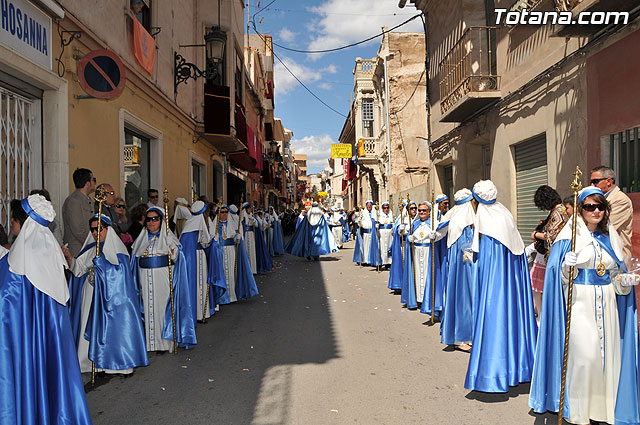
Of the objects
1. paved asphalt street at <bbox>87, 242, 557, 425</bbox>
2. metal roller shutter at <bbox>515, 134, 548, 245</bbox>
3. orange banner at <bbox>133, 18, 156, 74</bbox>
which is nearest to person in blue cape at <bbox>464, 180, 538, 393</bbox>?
paved asphalt street at <bbox>87, 242, 557, 425</bbox>

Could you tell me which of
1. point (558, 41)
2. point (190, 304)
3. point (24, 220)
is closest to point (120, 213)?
point (190, 304)

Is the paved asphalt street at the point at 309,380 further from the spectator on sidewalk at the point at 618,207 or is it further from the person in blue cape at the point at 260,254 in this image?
the person in blue cape at the point at 260,254

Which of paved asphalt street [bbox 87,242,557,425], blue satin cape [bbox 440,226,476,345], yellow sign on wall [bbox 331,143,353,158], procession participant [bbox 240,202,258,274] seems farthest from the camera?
yellow sign on wall [bbox 331,143,353,158]

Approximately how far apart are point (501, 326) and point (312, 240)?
12.6 m

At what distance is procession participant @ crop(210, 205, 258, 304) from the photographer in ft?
29.9

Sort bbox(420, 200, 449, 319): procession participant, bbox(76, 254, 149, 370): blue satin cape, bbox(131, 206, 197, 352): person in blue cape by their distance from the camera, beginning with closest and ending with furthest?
bbox(76, 254, 149, 370): blue satin cape < bbox(131, 206, 197, 352): person in blue cape < bbox(420, 200, 449, 319): procession participant

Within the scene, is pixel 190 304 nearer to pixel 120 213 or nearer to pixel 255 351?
pixel 255 351

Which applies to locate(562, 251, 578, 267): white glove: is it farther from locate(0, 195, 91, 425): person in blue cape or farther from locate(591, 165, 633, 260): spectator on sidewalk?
locate(0, 195, 91, 425): person in blue cape

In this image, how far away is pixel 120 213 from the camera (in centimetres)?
714

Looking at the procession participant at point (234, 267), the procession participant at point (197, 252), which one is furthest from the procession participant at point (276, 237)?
the procession participant at point (197, 252)

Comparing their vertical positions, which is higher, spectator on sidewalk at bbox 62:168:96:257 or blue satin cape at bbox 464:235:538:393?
spectator on sidewalk at bbox 62:168:96:257

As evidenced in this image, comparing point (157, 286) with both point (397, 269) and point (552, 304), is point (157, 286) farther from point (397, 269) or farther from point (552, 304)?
point (397, 269)

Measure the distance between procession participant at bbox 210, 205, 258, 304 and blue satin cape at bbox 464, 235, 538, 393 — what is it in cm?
539

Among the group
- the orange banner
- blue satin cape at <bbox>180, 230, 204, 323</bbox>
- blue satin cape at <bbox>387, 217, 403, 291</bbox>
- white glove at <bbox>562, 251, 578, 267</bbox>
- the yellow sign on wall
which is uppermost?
the yellow sign on wall
